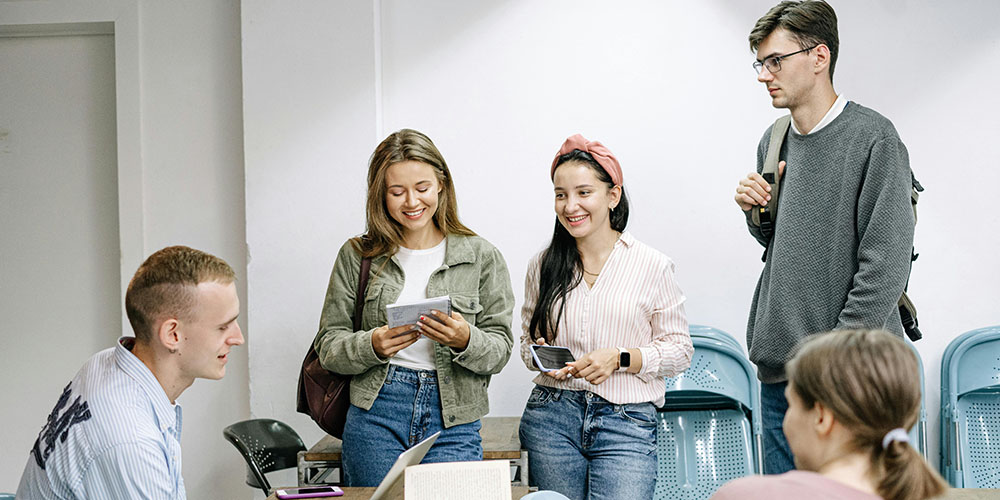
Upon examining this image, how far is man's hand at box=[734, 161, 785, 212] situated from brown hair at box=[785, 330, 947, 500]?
1597mm

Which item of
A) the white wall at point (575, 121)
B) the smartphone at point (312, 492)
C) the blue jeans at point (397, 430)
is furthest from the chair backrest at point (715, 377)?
the smartphone at point (312, 492)

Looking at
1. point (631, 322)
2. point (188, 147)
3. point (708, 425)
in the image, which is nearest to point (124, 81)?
point (188, 147)

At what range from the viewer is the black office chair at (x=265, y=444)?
3.86 meters

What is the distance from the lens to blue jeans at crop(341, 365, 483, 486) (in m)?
3.17

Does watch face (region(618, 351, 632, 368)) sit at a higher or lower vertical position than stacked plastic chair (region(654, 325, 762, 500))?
higher

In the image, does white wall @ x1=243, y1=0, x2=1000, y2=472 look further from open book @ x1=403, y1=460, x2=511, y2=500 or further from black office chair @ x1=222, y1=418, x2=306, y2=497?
open book @ x1=403, y1=460, x2=511, y2=500

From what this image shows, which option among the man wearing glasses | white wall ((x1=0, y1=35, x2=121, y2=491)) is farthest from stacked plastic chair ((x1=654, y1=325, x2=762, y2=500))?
white wall ((x1=0, y1=35, x2=121, y2=491))

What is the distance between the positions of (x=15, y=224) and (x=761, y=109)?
4.04m

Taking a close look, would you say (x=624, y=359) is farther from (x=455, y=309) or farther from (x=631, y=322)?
(x=455, y=309)

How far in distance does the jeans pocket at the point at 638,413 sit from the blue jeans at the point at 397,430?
0.57 metres

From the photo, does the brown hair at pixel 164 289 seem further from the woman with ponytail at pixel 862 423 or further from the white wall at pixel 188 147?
the white wall at pixel 188 147

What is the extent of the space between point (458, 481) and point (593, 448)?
908 mm

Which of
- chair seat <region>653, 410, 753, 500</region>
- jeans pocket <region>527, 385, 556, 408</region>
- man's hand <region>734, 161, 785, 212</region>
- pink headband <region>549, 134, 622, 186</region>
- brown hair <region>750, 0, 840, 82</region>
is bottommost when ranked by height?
chair seat <region>653, 410, 753, 500</region>

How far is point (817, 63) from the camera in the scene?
3.13 meters
